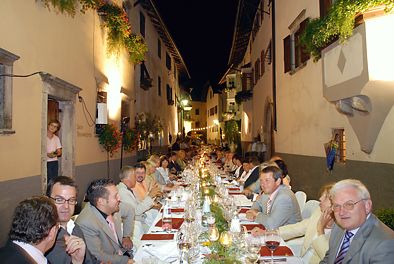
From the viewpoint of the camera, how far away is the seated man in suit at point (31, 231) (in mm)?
2324

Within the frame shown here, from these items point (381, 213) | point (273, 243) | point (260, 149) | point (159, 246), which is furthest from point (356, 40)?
point (260, 149)

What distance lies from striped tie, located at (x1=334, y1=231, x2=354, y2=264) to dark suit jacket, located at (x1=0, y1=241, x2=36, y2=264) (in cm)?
233

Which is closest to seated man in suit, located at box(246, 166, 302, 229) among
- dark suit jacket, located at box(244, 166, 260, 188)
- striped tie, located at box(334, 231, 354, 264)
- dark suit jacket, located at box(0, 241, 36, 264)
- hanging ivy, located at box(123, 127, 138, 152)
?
striped tie, located at box(334, 231, 354, 264)

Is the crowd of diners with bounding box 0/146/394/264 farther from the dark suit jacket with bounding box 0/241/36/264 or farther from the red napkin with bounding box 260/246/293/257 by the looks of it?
the red napkin with bounding box 260/246/293/257

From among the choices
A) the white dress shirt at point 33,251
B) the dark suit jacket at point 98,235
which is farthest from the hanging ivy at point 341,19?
the white dress shirt at point 33,251

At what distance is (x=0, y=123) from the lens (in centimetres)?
545

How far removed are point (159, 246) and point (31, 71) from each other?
13.4 ft

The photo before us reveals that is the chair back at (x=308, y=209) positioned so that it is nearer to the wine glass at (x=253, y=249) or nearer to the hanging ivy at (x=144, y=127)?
the wine glass at (x=253, y=249)

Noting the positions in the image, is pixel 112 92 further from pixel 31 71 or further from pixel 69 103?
pixel 31 71

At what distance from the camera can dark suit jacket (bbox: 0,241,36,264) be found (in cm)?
222

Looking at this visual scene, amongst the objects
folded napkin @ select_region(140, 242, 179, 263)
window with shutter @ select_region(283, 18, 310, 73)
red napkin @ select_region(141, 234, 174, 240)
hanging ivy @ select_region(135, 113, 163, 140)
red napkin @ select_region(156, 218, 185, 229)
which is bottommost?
red napkin @ select_region(156, 218, 185, 229)

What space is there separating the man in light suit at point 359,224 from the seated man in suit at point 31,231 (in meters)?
2.07

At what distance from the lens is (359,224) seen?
9.38 ft

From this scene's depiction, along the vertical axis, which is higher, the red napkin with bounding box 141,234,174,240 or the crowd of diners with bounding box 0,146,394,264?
the crowd of diners with bounding box 0,146,394,264
